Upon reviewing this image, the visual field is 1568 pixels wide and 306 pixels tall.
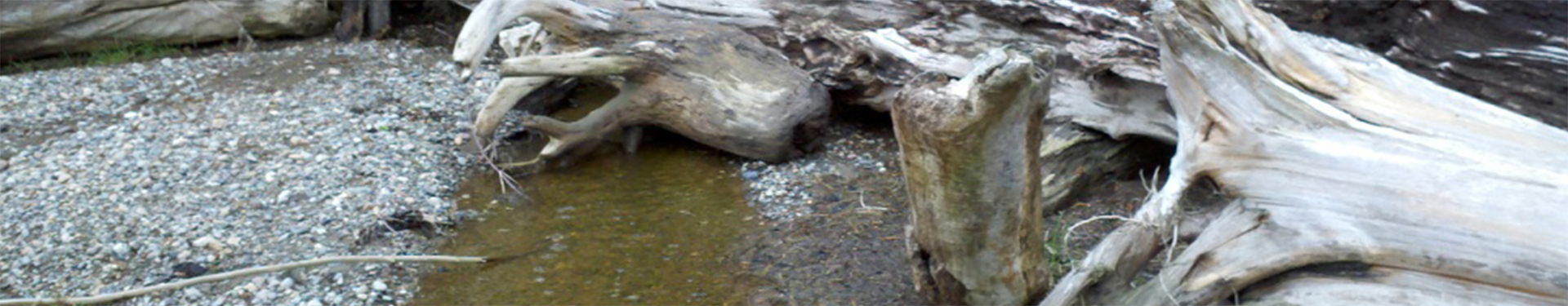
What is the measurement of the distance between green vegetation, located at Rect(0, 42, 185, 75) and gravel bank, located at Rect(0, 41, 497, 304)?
0.27 metres

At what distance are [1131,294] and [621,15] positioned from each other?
2.51 m

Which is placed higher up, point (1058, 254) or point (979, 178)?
point (979, 178)

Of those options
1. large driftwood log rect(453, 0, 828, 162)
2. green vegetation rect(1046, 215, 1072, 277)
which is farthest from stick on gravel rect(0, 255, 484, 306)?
green vegetation rect(1046, 215, 1072, 277)

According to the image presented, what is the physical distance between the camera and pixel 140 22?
7.30 metres

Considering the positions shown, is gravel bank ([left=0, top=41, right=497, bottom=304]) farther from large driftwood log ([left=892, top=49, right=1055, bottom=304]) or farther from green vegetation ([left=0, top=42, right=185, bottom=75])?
large driftwood log ([left=892, top=49, right=1055, bottom=304])

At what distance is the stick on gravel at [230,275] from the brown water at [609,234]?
0.08 metres

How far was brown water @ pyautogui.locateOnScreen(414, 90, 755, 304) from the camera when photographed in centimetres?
450

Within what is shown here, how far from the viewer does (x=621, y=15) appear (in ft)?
18.0

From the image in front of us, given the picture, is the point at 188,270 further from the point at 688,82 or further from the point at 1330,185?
the point at 1330,185

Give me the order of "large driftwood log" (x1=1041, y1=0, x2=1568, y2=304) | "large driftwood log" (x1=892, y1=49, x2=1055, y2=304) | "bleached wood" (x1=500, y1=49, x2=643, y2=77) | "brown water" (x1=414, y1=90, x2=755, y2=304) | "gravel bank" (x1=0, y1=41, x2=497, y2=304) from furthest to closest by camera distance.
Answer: "bleached wood" (x1=500, y1=49, x2=643, y2=77) → "gravel bank" (x1=0, y1=41, x2=497, y2=304) → "brown water" (x1=414, y1=90, x2=755, y2=304) → "large driftwood log" (x1=1041, y1=0, x2=1568, y2=304) → "large driftwood log" (x1=892, y1=49, x2=1055, y2=304)

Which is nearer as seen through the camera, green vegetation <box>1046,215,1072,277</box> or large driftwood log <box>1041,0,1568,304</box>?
large driftwood log <box>1041,0,1568,304</box>

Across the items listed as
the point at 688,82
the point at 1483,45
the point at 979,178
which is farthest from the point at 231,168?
the point at 1483,45

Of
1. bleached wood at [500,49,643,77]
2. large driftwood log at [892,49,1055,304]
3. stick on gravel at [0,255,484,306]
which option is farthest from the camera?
bleached wood at [500,49,643,77]

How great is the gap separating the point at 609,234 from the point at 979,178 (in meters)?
2.00
